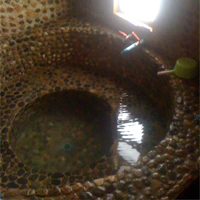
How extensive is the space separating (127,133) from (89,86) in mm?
792

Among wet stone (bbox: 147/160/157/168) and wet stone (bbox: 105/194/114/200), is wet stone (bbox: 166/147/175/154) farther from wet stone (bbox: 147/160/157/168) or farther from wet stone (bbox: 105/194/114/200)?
wet stone (bbox: 105/194/114/200)

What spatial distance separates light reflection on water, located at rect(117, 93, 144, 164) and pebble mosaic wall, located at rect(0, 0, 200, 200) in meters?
0.16

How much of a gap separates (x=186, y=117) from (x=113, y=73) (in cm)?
126

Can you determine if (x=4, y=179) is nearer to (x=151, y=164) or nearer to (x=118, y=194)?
(x=118, y=194)

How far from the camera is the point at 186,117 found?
61.9 inches

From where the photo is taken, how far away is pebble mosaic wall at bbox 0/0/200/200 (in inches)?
50.8

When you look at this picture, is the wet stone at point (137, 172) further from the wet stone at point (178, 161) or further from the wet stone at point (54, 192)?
the wet stone at point (54, 192)

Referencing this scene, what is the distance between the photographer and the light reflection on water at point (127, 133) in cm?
195

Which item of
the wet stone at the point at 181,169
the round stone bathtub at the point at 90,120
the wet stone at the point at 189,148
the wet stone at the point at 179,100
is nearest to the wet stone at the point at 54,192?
the round stone bathtub at the point at 90,120

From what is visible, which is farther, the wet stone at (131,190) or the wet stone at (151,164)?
the wet stone at (151,164)

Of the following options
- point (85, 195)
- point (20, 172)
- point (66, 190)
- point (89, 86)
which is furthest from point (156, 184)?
point (89, 86)

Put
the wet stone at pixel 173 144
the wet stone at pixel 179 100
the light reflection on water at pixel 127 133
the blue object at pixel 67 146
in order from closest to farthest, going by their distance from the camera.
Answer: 1. the wet stone at pixel 173 144
2. the wet stone at pixel 179 100
3. the light reflection on water at pixel 127 133
4. the blue object at pixel 67 146

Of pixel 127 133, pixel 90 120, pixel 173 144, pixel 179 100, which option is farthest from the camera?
pixel 90 120

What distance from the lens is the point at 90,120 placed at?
2.37 metres
